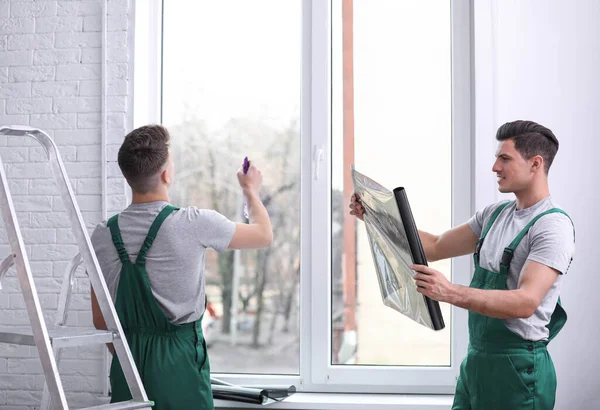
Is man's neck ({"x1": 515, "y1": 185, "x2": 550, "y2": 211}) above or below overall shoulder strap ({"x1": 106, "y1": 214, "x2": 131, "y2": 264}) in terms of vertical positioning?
above

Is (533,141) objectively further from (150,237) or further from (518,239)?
(150,237)

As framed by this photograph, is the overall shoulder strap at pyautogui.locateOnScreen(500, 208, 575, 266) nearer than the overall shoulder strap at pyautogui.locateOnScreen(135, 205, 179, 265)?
Yes

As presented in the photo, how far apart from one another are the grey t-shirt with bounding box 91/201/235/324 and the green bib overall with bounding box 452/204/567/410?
0.85 m

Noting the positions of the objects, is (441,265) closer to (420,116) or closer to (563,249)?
(420,116)

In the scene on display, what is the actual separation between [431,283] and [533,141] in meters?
0.62

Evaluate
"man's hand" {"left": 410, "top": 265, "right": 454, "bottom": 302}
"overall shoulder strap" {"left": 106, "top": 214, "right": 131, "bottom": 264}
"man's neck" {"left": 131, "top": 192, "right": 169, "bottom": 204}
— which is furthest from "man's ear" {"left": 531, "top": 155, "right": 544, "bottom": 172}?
"overall shoulder strap" {"left": 106, "top": 214, "right": 131, "bottom": 264}

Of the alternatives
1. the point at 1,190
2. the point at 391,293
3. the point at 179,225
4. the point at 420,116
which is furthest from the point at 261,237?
the point at 420,116

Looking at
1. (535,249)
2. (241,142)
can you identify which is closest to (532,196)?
(535,249)

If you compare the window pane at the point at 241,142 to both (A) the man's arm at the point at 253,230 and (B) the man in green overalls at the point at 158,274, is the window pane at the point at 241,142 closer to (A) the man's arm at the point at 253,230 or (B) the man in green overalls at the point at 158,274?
(A) the man's arm at the point at 253,230

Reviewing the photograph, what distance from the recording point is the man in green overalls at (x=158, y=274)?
2.35 meters

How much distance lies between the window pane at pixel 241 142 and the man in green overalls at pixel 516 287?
1297 millimetres

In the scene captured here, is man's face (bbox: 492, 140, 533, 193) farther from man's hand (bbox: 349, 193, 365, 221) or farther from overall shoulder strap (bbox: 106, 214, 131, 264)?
overall shoulder strap (bbox: 106, 214, 131, 264)

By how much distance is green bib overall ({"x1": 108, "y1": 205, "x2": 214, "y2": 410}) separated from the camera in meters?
2.35

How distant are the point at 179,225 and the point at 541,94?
5.66 ft
